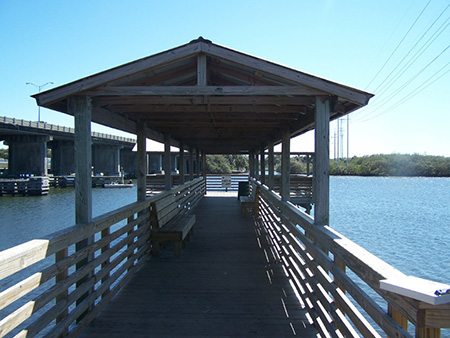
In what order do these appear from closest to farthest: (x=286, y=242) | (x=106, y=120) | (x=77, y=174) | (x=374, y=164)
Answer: (x=77, y=174) → (x=106, y=120) → (x=286, y=242) → (x=374, y=164)

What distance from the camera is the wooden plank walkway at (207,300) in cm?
306

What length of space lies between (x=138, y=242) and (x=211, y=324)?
1978 millimetres

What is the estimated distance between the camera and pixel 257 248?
6.04m

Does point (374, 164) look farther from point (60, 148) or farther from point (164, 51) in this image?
point (164, 51)

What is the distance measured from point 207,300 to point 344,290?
140cm

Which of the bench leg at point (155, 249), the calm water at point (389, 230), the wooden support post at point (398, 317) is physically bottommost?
the calm water at point (389, 230)

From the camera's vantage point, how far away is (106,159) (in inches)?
1752

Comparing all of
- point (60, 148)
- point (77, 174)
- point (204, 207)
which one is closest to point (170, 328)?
point (77, 174)

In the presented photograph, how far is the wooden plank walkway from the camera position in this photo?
3.06 meters

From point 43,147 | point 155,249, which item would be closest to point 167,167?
point 155,249

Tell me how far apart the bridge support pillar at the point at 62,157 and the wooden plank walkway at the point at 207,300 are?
126 ft

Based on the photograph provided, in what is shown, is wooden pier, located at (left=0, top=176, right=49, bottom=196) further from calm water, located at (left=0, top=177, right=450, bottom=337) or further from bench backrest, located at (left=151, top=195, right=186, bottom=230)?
bench backrest, located at (left=151, top=195, right=186, bottom=230)

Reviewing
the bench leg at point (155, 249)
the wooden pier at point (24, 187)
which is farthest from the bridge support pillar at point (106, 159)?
the bench leg at point (155, 249)

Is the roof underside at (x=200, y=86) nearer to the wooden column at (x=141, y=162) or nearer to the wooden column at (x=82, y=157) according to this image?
the wooden column at (x=82, y=157)
